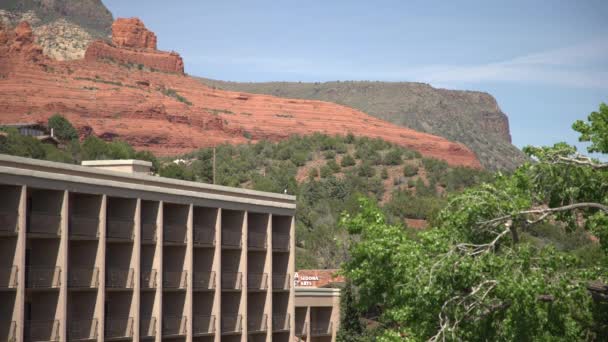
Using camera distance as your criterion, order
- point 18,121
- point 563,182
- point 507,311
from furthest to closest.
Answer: point 18,121 → point 563,182 → point 507,311

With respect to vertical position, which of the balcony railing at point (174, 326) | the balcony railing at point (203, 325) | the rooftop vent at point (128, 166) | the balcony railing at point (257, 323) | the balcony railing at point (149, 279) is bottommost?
the balcony railing at point (257, 323)

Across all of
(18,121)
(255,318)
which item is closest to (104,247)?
(255,318)

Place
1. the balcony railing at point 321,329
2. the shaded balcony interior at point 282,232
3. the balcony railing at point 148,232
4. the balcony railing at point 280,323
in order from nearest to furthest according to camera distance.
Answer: the balcony railing at point 148,232
the balcony railing at point 280,323
the shaded balcony interior at point 282,232
the balcony railing at point 321,329

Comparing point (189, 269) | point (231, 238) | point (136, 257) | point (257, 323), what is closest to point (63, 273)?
point (136, 257)

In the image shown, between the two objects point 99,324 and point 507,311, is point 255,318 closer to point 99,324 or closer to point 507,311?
point 99,324

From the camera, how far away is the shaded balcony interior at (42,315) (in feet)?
163

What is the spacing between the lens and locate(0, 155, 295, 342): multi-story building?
4916 centimetres

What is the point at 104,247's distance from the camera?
5347cm

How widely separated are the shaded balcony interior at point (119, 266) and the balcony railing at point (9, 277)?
704 cm

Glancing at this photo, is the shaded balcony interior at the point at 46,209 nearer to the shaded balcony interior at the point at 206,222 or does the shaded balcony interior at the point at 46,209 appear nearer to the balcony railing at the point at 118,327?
the balcony railing at the point at 118,327

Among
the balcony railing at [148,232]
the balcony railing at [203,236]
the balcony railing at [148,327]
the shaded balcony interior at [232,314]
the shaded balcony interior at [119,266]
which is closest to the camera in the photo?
the shaded balcony interior at [119,266]

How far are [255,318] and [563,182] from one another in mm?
31345

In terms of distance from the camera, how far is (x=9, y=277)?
157 feet

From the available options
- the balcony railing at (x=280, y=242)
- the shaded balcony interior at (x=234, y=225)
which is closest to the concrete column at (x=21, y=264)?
the shaded balcony interior at (x=234, y=225)
